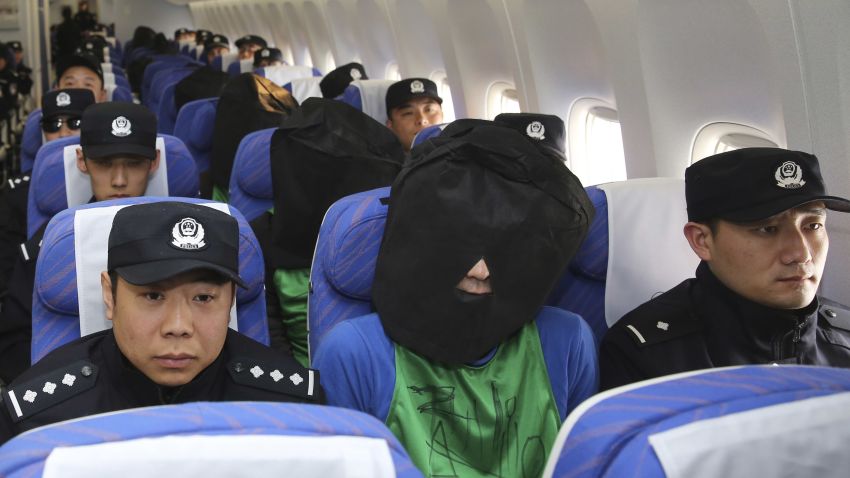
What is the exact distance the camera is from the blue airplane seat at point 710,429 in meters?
0.97

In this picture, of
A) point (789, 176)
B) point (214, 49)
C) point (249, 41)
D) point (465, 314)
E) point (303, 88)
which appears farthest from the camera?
point (214, 49)

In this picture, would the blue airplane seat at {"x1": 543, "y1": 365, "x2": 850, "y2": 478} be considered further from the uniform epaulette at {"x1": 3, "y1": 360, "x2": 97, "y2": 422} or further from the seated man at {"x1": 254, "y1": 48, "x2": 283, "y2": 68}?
the seated man at {"x1": 254, "y1": 48, "x2": 283, "y2": 68}

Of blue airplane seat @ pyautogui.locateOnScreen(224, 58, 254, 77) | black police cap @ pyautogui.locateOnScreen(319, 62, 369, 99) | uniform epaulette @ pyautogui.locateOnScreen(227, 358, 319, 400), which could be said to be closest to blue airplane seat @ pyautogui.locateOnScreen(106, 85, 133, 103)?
black police cap @ pyautogui.locateOnScreen(319, 62, 369, 99)

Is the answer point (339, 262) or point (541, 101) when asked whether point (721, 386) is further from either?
point (541, 101)

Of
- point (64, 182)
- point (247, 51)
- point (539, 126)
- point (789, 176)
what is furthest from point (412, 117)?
point (247, 51)

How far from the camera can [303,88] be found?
23.1ft

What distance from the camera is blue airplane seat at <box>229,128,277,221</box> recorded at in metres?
4.06

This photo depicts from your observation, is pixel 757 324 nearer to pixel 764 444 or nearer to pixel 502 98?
pixel 764 444

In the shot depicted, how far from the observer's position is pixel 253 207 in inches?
162

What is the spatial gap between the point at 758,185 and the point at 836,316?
54cm

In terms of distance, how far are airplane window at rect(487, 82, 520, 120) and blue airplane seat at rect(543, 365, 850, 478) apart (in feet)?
18.5

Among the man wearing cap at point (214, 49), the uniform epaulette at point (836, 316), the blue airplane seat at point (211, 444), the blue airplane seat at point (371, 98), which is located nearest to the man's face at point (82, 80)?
the blue airplane seat at point (371, 98)

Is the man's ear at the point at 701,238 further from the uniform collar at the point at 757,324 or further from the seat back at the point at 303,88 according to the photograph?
the seat back at the point at 303,88

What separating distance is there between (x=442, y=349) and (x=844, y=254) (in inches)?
65.3
